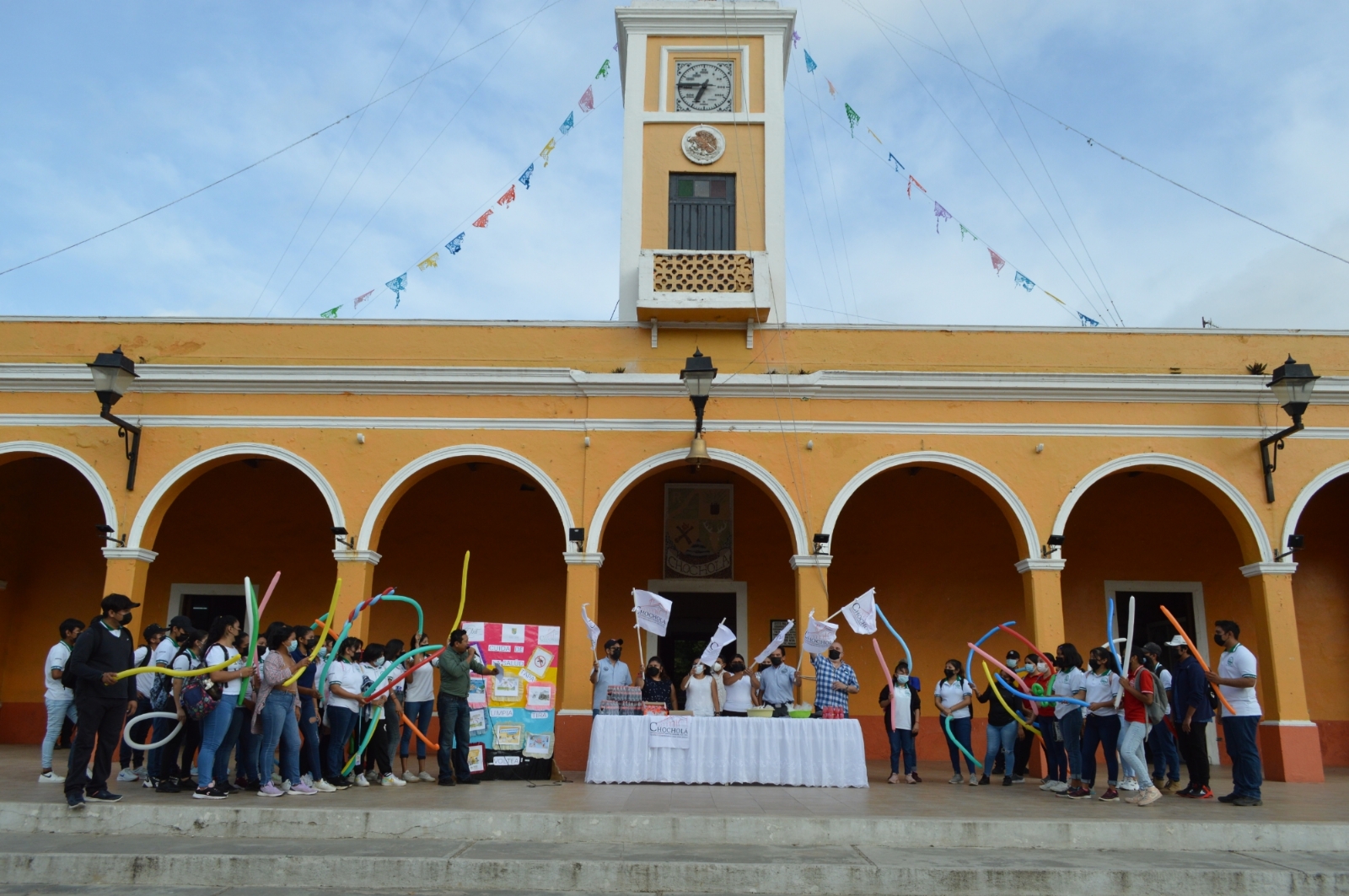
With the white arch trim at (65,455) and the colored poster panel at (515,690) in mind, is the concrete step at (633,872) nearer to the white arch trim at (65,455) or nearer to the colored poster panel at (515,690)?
the colored poster panel at (515,690)

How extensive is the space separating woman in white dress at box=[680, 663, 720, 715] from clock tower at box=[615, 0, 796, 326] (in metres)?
4.77

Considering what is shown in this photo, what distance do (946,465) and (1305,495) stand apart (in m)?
4.25

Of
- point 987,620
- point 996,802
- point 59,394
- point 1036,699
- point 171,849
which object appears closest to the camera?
point 171,849

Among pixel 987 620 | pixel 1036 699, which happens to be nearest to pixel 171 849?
pixel 1036 699

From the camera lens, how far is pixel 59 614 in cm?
1413

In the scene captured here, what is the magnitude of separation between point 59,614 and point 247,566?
2564 millimetres

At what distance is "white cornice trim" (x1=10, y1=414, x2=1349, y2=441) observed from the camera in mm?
12484

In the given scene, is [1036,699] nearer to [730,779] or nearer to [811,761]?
[811,761]

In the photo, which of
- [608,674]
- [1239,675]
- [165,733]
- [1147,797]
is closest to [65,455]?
[165,733]

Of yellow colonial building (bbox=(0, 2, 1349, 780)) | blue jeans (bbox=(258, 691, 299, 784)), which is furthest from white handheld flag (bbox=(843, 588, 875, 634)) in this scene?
blue jeans (bbox=(258, 691, 299, 784))

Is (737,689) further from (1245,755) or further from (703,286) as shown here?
(703,286)

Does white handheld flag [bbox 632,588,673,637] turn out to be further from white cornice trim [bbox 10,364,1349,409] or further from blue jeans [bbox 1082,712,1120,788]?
blue jeans [bbox 1082,712,1120,788]

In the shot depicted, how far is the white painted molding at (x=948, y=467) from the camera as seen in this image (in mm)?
12203

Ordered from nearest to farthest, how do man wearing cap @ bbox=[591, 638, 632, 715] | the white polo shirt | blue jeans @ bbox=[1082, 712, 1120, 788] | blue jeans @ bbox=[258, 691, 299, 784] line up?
blue jeans @ bbox=[258, 691, 299, 784] < the white polo shirt < blue jeans @ bbox=[1082, 712, 1120, 788] < man wearing cap @ bbox=[591, 638, 632, 715]
